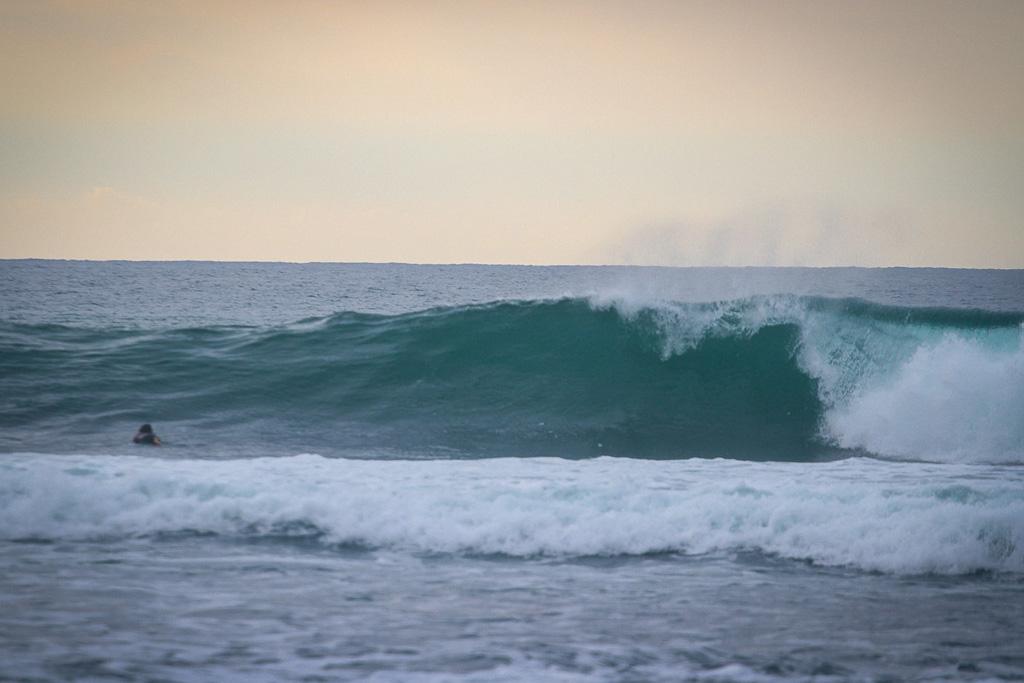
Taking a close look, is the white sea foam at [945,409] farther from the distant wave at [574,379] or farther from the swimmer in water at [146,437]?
the swimmer in water at [146,437]

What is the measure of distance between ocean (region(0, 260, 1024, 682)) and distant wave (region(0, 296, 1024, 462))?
7cm

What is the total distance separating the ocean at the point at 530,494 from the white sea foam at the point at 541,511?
0.11ft

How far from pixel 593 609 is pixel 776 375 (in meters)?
10.4

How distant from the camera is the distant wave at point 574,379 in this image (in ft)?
43.3

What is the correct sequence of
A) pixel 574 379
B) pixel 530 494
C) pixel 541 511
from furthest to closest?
pixel 574 379 → pixel 530 494 → pixel 541 511

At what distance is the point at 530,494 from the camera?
8.55m

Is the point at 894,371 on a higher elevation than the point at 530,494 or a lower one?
higher

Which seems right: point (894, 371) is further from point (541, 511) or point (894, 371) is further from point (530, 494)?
point (541, 511)

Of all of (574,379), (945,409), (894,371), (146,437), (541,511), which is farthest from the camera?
(574,379)

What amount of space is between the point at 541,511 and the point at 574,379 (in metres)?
7.81

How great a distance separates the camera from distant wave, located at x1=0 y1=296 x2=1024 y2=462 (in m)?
13.2

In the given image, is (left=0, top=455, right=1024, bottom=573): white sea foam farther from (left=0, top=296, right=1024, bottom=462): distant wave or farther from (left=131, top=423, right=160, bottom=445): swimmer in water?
(left=0, top=296, right=1024, bottom=462): distant wave

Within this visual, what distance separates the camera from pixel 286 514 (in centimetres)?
807

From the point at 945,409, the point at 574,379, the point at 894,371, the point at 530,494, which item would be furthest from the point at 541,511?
the point at 894,371
